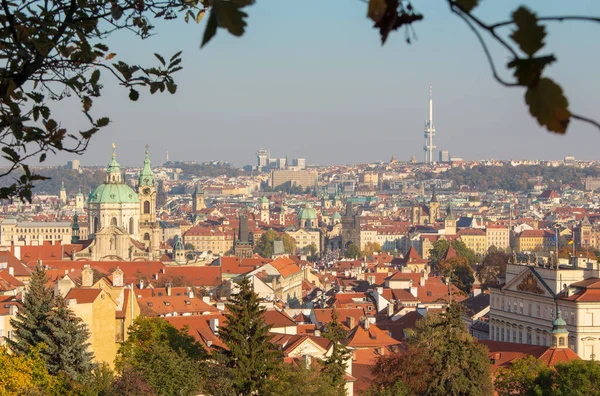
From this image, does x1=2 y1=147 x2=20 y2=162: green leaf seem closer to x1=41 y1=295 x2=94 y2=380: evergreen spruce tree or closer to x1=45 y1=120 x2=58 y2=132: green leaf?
x1=45 y1=120 x2=58 y2=132: green leaf

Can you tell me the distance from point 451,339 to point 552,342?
13.0 metres

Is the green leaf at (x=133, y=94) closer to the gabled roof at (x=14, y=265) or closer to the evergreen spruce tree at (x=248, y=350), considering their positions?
the evergreen spruce tree at (x=248, y=350)

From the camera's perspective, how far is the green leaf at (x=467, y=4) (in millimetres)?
2666

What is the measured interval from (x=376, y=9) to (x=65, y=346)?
72.7ft

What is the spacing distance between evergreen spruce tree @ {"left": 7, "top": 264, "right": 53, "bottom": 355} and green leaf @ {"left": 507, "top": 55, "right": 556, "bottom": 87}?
22026mm

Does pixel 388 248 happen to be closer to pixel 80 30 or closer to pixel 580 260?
pixel 580 260

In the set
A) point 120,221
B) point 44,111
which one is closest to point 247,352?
point 44,111

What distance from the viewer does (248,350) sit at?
86.3ft

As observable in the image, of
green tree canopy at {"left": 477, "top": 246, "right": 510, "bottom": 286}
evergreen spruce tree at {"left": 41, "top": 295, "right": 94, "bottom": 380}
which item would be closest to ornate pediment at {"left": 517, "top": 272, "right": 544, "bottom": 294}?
evergreen spruce tree at {"left": 41, "top": 295, "right": 94, "bottom": 380}

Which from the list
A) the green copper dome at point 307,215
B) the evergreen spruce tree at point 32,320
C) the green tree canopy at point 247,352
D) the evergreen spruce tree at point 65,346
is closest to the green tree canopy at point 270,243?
the green copper dome at point 307,215

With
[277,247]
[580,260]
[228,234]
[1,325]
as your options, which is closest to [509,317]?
[580,260]

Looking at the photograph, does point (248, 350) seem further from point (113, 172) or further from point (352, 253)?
point (352, 253)

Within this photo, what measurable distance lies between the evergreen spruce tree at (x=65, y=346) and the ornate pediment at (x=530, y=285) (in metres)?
24.5

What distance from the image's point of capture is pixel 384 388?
2867 cm
